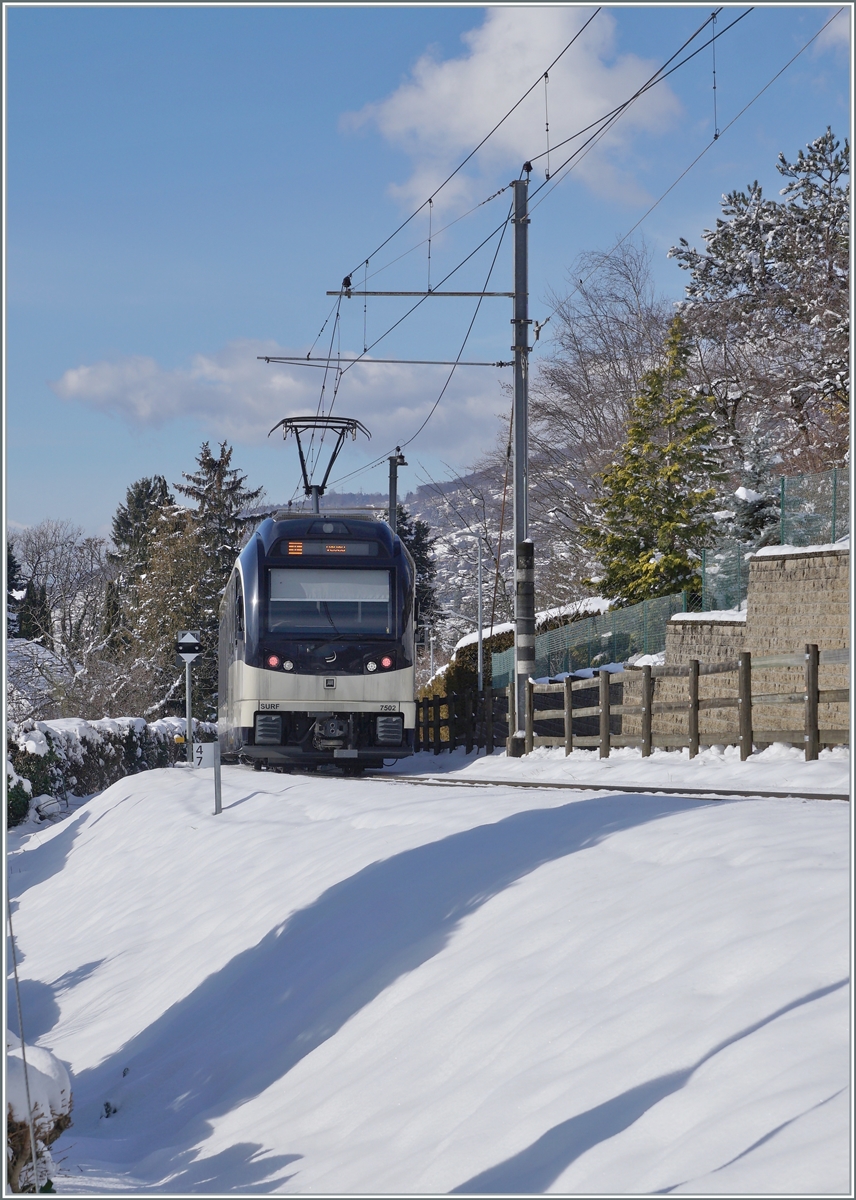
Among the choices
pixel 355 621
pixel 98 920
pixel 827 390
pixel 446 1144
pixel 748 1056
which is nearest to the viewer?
pixel 748 1056

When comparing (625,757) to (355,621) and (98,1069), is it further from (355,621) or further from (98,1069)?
(98,1069)

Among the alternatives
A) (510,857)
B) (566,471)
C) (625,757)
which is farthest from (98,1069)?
(566,471)

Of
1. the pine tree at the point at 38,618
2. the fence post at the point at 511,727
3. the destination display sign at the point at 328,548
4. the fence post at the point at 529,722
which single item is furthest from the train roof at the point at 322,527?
the pine tree at the point at 38,618

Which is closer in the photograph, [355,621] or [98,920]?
[98,920]

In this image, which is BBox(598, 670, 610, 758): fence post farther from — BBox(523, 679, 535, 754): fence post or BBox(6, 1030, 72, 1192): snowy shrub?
BBox(6, 1030, 72, 1192): snowy shrub

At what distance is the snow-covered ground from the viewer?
426 centimetres

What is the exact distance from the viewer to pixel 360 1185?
484 centimetres

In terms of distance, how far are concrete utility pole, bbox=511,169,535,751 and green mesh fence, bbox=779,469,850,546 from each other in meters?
4.76

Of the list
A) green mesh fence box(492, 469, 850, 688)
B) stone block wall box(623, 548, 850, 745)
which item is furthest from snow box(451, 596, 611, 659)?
stone block wall box(623, 548, 850, 745)

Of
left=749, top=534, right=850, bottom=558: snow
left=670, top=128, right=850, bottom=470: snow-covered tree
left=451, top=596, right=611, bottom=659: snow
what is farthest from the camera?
left=451, top=596, right=611, bottom=659: snow

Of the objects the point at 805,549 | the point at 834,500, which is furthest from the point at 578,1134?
the point at 834,500

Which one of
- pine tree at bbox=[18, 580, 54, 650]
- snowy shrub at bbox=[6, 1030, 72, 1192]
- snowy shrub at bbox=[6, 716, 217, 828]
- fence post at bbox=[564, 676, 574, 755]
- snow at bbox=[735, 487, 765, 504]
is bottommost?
snowy shrub at bbox=[6, 716, 217, 828]

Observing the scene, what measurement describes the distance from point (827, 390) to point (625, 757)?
51.3 feet

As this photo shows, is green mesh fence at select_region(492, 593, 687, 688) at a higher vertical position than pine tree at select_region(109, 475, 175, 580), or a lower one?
lower
